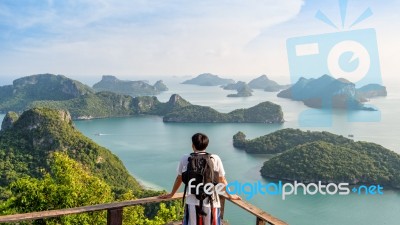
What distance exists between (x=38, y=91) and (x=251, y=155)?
94.7 meters

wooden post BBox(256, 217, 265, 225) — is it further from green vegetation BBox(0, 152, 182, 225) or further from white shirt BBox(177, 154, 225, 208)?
green vegetation BBox(0, 152, 182, 225)

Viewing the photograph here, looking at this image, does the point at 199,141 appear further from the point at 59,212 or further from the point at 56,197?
the point at 56,197

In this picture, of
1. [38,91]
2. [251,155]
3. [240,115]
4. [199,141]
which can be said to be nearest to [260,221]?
[199,141]

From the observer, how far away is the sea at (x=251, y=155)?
2759 cm

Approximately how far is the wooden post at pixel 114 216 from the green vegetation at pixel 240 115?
75939 millimetres

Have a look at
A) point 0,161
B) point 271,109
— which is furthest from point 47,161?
point 271,109

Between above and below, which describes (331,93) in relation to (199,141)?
above

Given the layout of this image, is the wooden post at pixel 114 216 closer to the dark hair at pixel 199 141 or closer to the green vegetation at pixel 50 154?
the dark hair at pixel 199 141

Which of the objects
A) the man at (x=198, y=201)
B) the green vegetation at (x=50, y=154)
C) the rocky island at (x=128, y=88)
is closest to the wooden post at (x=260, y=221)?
the man at (x=198, y=201)

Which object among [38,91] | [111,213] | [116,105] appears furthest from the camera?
[38,91]

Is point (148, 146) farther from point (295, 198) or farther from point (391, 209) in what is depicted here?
point (391, 209)

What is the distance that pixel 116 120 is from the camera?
87938 mm

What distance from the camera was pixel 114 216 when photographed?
262cm

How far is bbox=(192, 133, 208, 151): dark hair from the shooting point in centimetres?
230
